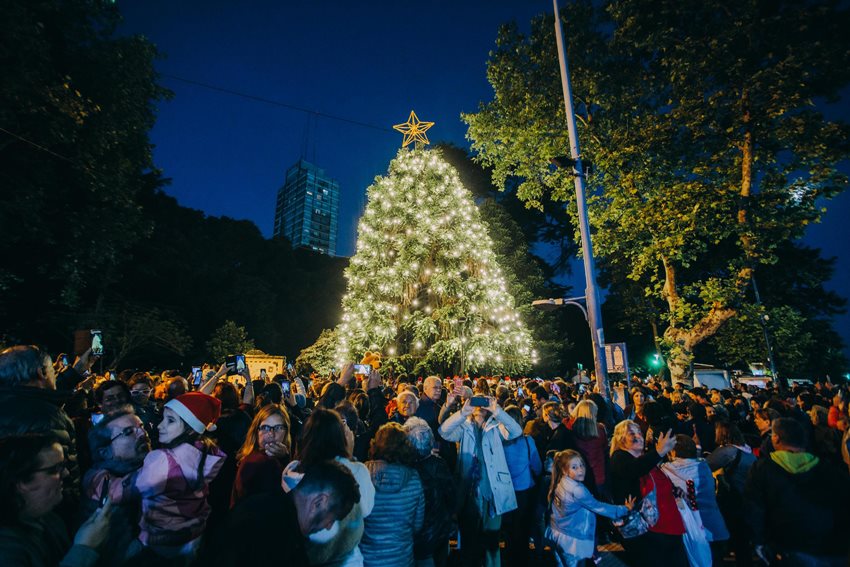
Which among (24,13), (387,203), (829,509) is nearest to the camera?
(829,509)

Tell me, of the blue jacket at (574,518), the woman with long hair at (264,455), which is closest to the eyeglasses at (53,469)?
the woman with long hair at (264,455)

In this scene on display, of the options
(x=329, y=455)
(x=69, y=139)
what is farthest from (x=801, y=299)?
(x=69, y=139)

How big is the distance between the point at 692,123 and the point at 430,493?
46.3ft

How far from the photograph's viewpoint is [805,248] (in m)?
30.6

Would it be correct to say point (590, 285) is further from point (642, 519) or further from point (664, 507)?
point (642, 519)

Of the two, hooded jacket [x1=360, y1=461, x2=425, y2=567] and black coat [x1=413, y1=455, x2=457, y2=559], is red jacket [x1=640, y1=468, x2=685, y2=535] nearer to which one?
black coat [x1=413, y1=455, x2=457, y2=559]

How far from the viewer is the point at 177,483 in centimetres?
260

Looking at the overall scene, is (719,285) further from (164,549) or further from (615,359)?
(164,549)

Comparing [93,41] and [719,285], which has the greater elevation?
[93,41]

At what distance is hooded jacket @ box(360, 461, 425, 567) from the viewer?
299 centimetres

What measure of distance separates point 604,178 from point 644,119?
2.32 metres

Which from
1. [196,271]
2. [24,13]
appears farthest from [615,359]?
[196,271]

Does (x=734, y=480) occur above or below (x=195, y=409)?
below

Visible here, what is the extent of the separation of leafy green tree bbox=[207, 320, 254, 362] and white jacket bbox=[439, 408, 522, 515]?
25.0 metres
